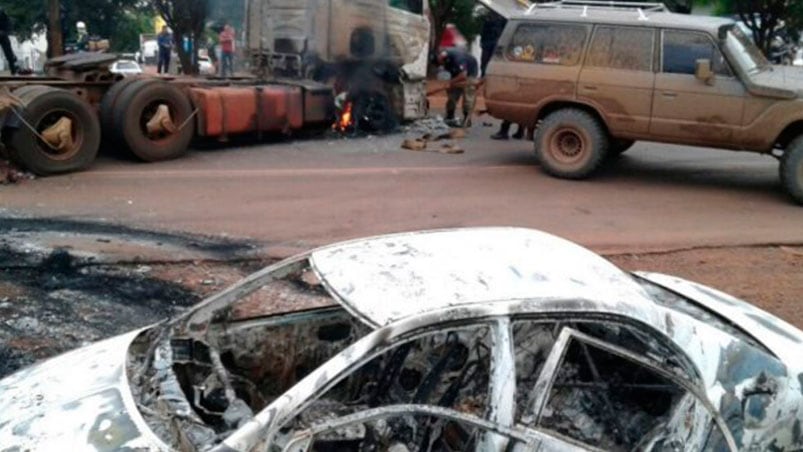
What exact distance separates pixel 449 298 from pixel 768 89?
8.06 m

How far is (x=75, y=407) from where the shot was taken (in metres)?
3.30

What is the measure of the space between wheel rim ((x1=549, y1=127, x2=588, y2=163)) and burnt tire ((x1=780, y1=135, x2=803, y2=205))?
7.80ft

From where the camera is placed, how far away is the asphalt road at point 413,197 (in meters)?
8.51

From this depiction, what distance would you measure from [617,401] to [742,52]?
303 inches

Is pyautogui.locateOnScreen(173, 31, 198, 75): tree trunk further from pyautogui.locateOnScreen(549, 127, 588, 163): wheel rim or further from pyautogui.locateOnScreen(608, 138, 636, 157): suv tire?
pyautogui.locateOnScreen(549, 127, 588, 163): wheel rim

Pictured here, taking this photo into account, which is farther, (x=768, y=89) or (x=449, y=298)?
(x=768, y=89)

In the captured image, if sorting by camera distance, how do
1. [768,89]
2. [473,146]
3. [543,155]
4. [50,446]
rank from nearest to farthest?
[50,446]
[768,89]
[543,155]
[473,146]

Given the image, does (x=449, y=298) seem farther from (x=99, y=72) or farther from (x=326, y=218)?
(x=99, y=72)

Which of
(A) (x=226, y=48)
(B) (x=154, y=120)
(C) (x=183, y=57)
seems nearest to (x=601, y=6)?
(B) (x=154, y=120)

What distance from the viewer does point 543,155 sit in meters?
11.4

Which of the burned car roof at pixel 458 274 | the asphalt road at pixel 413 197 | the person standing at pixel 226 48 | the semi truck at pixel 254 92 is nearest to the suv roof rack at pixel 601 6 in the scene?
the asphalt road at pixel 413 197

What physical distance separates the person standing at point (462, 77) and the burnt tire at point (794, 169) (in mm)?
6780

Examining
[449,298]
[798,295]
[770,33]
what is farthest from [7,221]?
[770,33]

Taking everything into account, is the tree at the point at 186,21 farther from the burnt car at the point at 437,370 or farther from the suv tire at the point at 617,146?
the burnt car at the point at 437,370
